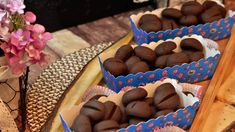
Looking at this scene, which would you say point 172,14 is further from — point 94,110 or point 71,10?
point 71,10

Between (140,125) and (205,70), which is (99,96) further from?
(205,70)

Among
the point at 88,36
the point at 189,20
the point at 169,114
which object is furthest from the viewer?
the point at 88,36

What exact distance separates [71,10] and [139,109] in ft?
4.94

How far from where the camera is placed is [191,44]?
1.26 metres

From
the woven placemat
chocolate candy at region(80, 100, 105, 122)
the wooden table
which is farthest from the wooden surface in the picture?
chocolate candy at region(80, 100, 105, 122)

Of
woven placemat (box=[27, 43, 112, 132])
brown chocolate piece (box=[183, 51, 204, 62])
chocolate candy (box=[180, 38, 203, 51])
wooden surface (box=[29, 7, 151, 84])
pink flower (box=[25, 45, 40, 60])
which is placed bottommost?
wooden surface (box=[29, 7, 151, 84])

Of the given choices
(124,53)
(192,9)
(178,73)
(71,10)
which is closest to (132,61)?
(124,53)

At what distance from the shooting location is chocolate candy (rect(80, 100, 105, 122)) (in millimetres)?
972

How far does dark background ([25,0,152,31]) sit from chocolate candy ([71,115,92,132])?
137 cm

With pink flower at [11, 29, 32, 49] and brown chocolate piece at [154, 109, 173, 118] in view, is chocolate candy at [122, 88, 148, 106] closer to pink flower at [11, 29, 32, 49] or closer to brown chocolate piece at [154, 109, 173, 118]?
brown chocolate piece at [154, 109, 173, 118]

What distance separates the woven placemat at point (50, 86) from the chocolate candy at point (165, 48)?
25 cm

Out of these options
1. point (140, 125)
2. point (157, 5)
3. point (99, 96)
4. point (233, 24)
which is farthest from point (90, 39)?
point (140, 125)

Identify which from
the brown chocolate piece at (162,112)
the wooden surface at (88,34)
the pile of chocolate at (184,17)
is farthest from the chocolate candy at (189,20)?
the wooden surface at (88,34)

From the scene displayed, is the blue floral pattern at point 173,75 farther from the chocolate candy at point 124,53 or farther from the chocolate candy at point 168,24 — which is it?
the chocolate candy at point 168,24
